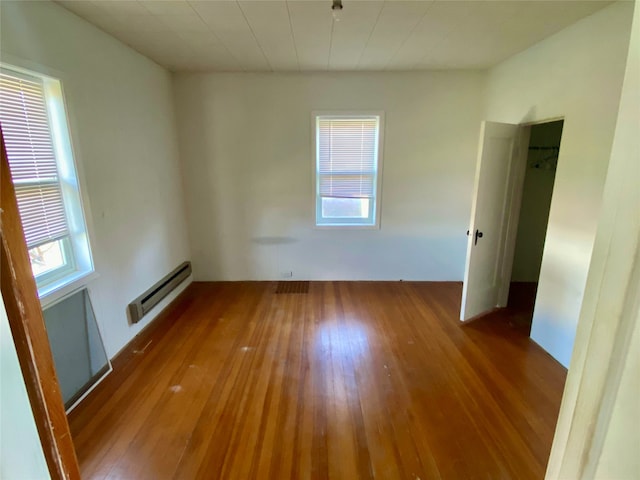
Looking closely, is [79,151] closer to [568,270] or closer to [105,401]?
[105,401]

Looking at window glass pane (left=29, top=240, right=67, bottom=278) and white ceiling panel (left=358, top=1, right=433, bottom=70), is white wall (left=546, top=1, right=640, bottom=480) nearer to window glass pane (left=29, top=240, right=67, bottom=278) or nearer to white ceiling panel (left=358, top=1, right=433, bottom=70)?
white ceiling panel (left=358, top=1, right=433, bottom=70)

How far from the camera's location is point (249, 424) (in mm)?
1890

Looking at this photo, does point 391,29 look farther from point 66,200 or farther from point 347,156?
point 66,200

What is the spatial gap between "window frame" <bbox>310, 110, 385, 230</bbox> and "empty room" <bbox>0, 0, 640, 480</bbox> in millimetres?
→ 24

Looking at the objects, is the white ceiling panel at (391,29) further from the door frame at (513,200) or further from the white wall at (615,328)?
the white wall at (615,328)

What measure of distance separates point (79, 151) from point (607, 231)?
2.81m

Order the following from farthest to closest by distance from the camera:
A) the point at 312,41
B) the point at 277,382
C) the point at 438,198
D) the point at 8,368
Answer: the point at 438,198
the point at 312,41
the point at 277,382
the point at 8,368

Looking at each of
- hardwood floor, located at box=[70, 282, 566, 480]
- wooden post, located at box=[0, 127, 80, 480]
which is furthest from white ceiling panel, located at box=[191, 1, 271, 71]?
hardwood floor, located at box=[70, 282, 566, 480]

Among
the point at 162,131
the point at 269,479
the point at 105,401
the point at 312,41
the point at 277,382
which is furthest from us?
the point at 162,131

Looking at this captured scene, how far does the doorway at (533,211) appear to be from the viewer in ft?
11.6

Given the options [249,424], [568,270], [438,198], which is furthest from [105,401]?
[438,198]

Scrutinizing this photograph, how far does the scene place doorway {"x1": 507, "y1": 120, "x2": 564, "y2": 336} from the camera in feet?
11.6

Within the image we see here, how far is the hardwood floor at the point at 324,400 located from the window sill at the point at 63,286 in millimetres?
738

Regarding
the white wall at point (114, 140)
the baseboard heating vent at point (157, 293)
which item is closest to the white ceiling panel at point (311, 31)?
the white wall at point (114, 140)
